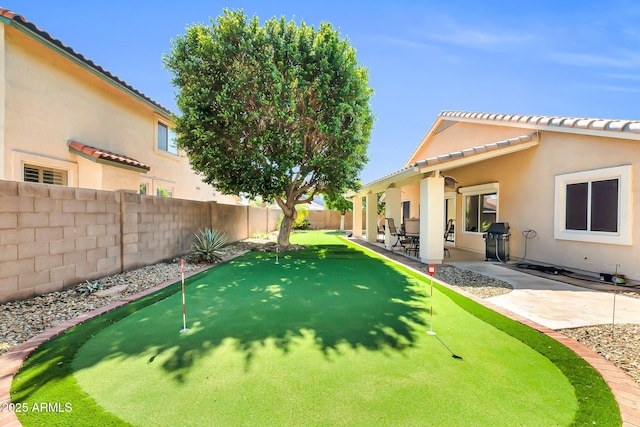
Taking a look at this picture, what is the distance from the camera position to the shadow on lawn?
3869mm

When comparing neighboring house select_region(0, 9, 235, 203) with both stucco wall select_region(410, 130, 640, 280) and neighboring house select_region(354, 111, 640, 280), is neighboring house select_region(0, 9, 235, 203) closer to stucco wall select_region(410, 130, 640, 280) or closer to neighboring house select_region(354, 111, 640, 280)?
neighboring house select_region(354, 111, 640, 280)

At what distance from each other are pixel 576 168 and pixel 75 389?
1218cm

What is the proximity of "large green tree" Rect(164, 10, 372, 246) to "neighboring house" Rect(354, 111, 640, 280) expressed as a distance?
3812mm

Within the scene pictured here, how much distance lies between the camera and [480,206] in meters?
13.1

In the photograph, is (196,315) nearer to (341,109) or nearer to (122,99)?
(341,109)

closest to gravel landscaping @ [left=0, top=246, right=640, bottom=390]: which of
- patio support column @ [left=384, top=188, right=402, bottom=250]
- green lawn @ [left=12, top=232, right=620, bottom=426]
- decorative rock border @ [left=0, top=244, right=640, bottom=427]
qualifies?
decorative rock border @ [left=0, top=244, right=640, bottom=427]

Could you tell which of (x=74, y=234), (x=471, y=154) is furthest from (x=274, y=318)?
(x=471, y=154)

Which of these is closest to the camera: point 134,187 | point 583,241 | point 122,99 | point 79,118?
point 583,241

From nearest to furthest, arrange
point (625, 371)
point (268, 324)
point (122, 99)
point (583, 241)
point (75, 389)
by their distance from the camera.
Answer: point (75, 389) < point (625, 371) < point (268, 324) < point (583, 241) < point (122, 99)

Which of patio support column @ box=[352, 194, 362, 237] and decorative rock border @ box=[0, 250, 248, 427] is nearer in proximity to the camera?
decorative rock border @ box=[0, 250, 248, 427]

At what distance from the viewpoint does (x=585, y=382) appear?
3113mm

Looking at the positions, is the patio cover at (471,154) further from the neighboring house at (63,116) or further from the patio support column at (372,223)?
the neighboring house at (63,116)

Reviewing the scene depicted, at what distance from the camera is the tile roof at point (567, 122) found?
717cm

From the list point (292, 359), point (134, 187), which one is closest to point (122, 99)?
point (134, 187)
